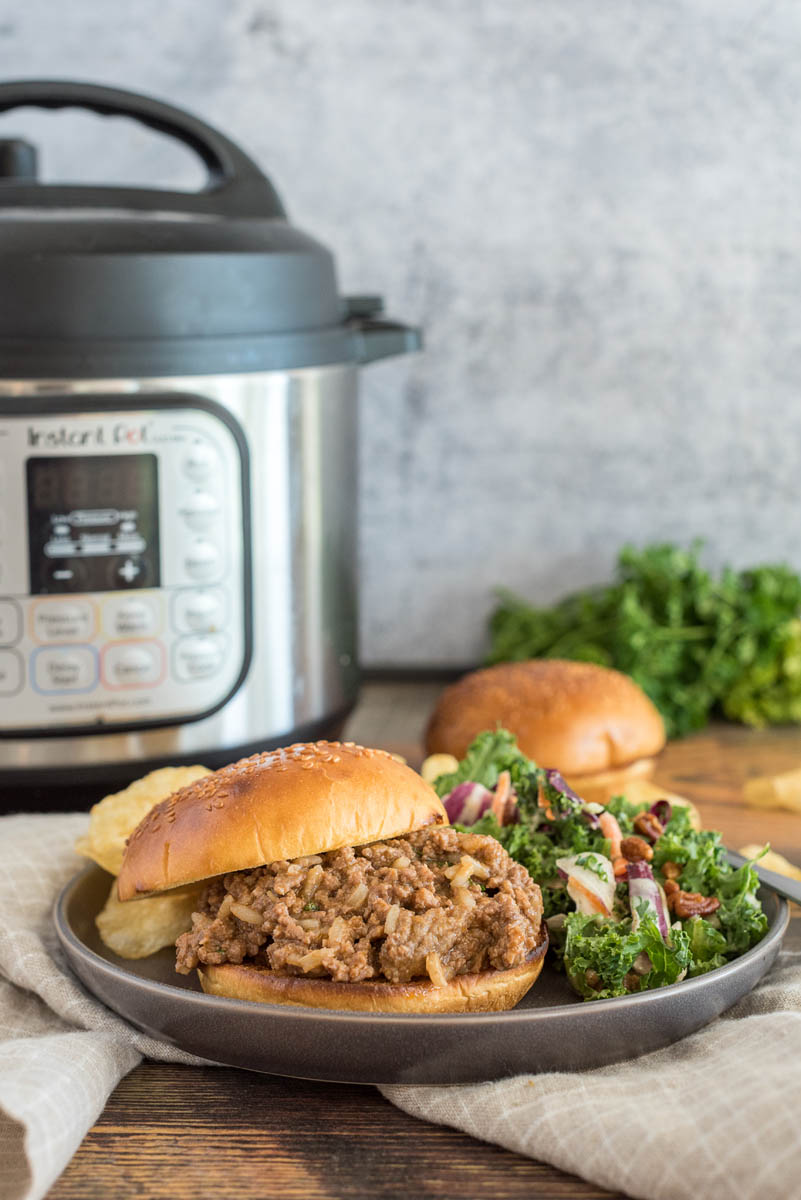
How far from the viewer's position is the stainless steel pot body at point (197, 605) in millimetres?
1192

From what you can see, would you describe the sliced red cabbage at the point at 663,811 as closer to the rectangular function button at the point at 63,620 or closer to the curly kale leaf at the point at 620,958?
the curly kale leaf at the point at 620,958

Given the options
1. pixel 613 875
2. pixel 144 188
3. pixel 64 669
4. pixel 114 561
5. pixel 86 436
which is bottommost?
pixel 613 875

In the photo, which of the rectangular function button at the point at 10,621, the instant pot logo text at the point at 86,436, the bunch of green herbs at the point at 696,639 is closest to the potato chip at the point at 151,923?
the rectangular function button at the point at 10,621

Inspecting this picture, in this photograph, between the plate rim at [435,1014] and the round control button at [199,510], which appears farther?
the round control button at [199,510]

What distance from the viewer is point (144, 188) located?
1.28 meters

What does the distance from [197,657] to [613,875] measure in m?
0.48

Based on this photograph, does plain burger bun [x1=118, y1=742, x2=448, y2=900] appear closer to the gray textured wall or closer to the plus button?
the plus button

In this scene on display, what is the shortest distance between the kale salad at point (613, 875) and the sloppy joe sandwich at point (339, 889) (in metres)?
0.05

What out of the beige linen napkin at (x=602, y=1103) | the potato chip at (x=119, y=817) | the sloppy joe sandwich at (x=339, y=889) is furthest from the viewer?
the potato chip at (x=119, y=817)

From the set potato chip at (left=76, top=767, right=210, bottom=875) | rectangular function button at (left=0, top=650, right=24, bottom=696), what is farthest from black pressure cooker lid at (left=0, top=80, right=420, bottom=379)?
potato chip at (left=76, top=767, right=210, bottom=875)

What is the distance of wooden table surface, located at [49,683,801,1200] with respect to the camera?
0.74 m

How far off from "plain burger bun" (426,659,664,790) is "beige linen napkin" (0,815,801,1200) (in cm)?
53

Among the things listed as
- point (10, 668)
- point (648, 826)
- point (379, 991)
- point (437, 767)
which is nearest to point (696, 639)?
point (437, 767)

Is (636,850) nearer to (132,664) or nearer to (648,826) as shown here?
(648,826)
